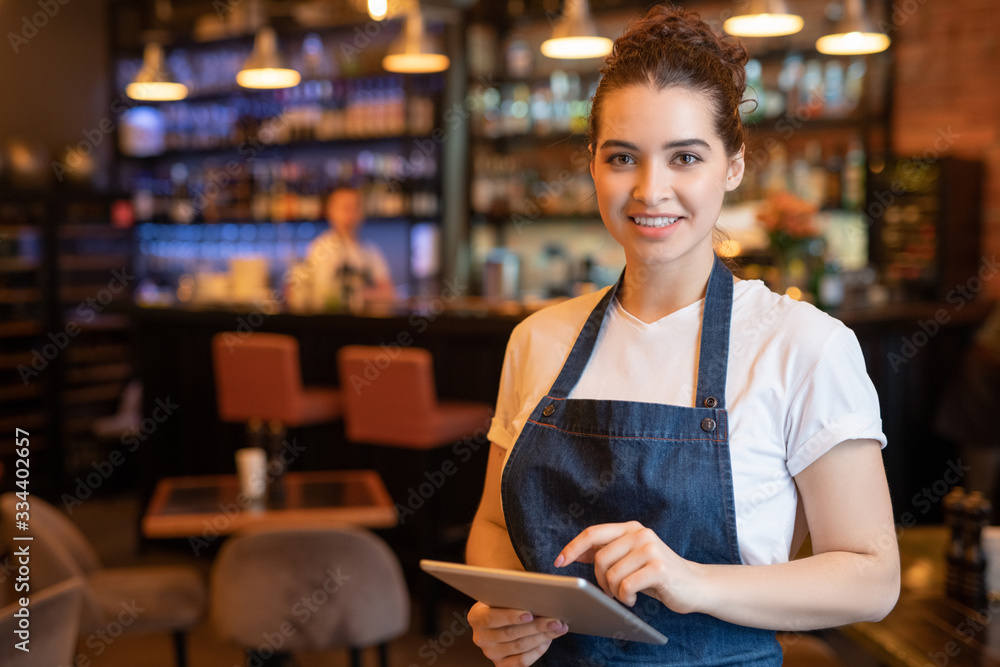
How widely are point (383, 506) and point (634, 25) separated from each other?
81.5 inches

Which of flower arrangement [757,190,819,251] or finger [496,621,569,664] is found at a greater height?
flower arrangement [757,190,819,251]

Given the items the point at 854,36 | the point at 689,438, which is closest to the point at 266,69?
the point at 854,36

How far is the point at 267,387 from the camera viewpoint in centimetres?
448

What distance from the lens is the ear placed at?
1.37 m

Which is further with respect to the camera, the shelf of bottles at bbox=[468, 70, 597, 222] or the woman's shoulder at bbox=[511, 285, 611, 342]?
the shelf of bottles at bbox=[468, 70, 597, 222]

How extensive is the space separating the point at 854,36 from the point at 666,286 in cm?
368

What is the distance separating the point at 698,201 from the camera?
1.25 meters

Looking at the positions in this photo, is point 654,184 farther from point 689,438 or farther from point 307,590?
point 307,590

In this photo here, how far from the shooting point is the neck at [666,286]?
1.37m

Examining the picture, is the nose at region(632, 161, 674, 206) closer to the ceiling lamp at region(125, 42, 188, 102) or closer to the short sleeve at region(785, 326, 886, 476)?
the short sleeve at region(785, 326, 886, 476)

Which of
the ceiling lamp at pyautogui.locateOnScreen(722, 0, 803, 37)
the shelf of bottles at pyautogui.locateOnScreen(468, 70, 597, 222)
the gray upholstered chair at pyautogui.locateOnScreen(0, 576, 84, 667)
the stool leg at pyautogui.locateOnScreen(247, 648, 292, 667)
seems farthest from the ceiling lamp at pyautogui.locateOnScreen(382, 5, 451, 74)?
the gray upholstered chair at pyautogui.locateOnScreen(0, 576, 84, 667)

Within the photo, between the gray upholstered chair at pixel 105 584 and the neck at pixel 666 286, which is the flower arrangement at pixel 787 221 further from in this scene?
the neck at pixel 666 286

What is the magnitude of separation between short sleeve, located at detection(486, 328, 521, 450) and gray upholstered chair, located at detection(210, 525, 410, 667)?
1135 millimetres

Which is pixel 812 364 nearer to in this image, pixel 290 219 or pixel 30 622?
pixel 30 622
